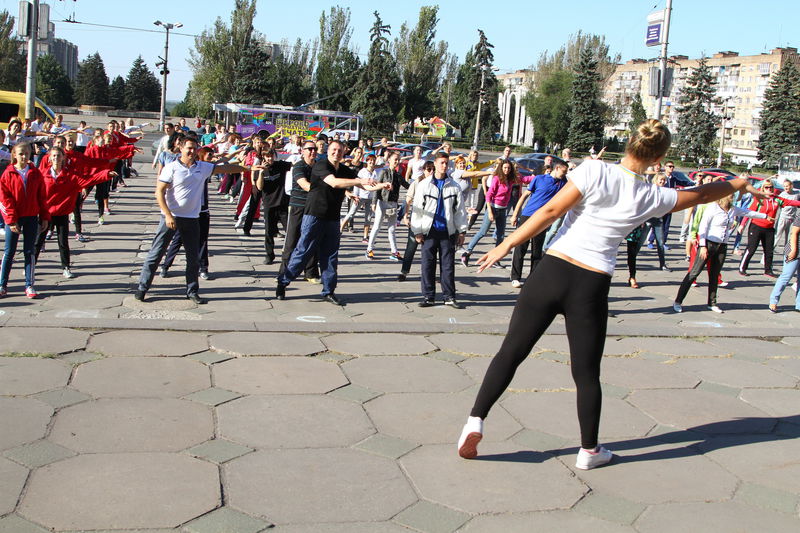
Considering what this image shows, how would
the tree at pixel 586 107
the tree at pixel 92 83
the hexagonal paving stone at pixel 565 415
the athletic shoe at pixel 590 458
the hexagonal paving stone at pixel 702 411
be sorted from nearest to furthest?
the athletic shoe at pixel 590 458
the hexagonal paving stone at pixel 565 415
the hexagonal paving stone at pixel 702 411
the tree at pixel 586 107
the tree at pixel 92 83

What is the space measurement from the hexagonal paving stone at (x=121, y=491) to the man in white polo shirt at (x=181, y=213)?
13.1 ft

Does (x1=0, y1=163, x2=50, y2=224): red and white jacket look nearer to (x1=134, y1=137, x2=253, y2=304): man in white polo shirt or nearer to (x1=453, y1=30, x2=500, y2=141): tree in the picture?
(x1=134, y1=137, x2=253, y2=304): man in white polo shirt

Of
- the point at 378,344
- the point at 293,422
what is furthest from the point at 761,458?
the point at 378,344

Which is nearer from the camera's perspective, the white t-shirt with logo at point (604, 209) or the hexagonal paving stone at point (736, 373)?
the white t-shirt with logo at point (604, 209)

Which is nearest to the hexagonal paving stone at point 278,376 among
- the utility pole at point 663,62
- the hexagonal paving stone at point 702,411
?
the hexagonal paving stone at point 702,411

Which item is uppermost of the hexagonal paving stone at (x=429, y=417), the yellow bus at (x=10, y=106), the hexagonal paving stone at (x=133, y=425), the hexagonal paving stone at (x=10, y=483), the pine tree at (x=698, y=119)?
the pine tree at (x=698, y=119)

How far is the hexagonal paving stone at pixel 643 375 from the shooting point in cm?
585

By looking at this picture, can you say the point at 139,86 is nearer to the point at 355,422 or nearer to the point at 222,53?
the point at 222,53

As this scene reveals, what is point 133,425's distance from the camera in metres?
4.41

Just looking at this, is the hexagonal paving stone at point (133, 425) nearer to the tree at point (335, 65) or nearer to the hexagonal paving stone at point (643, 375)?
the hexagonal paving stone at point (643, 375)

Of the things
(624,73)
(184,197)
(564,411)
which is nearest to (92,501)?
(564,411)

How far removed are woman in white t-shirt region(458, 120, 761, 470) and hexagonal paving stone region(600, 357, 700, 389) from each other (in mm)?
2046

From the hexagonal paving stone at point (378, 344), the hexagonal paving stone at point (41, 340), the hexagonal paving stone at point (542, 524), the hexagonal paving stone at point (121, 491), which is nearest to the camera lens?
the hexagonal paving stone at point (121, 491)

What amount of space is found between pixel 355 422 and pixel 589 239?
6.04 feet
